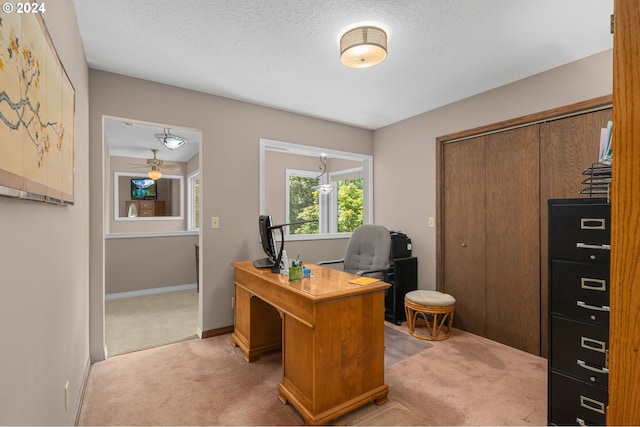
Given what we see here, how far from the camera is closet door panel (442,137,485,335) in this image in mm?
3135

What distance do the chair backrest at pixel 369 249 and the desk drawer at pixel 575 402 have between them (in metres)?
1.53

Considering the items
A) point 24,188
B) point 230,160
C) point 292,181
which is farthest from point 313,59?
point 292,181

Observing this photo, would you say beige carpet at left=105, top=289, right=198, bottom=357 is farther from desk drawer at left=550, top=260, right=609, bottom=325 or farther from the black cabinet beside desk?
desk drawer at left=550, top=260, right=609, bottom=325

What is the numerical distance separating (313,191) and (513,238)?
4007 millimetres

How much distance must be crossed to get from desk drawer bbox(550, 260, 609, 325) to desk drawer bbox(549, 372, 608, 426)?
0.36 m

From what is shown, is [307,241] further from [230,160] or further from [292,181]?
[292,181]

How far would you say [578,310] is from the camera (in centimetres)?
158

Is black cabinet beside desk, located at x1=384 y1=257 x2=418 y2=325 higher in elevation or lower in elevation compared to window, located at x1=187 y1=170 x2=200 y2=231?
lower

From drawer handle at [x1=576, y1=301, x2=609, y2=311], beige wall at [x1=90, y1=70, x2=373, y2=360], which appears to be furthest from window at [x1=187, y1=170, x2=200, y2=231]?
drawer handle at [x1=576, y1=301, x2=609, y2=311]

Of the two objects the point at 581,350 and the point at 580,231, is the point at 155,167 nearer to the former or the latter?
the point at 580,231

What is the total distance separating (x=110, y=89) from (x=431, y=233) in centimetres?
356

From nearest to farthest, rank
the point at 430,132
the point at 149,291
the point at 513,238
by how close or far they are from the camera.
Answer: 1. the point at 513,238
2. the point at 430,132
3. the point at 149,291

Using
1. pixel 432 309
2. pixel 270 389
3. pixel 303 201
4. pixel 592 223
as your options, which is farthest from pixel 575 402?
pixel 303 201

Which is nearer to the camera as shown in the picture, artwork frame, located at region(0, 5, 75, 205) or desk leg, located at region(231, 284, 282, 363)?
artwork frame, located at region(0, 5, 75, 205)
